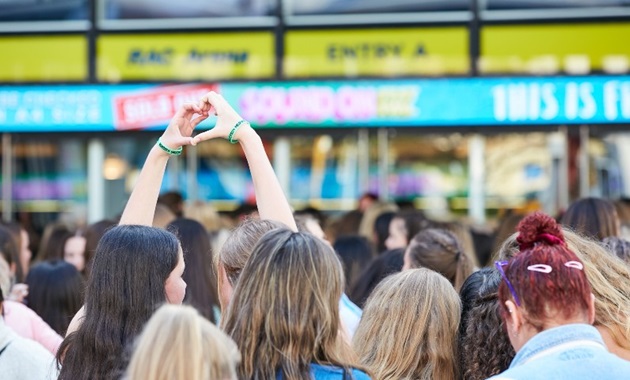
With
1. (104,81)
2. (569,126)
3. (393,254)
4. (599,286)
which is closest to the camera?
(599,286)

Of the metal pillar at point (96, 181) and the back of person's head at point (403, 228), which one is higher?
the metal pillar at point (96, 181)

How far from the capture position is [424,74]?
1105 cm

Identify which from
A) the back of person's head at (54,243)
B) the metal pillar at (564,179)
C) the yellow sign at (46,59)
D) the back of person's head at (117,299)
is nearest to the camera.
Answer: the back of person's head at (117,299)

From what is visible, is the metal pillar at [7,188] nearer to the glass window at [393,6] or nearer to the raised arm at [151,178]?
the glass window at [393,6]

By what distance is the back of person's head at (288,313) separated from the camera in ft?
9.82

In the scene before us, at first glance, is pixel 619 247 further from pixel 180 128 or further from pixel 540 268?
pixel 180 128

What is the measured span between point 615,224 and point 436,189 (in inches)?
270

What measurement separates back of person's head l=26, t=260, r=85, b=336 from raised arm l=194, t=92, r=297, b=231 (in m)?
2.14

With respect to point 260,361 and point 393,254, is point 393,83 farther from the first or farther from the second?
point 260,361

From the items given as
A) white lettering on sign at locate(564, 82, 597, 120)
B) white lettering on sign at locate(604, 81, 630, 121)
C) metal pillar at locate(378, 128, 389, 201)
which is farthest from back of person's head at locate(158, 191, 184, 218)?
white lettering on sign at locate(604, 81, 630, 121)

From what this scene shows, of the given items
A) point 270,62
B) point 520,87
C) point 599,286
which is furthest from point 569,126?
point 599,286

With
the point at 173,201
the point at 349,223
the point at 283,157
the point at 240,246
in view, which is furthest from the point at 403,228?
the point at 283,157

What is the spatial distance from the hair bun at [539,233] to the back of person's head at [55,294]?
127 inches

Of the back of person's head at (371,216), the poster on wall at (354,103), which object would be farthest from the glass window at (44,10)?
the back of person's head at (371,216)
